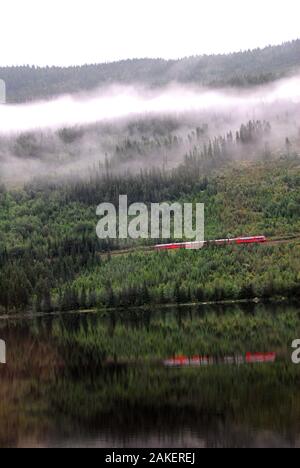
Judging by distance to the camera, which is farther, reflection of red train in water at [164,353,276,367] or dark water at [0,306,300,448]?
reflection of red train in water at [164,353,276,367]

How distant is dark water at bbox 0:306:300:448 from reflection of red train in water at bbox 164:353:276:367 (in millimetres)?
391

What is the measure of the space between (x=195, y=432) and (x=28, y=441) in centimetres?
923

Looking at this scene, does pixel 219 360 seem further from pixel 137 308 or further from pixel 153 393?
pixel 137 308

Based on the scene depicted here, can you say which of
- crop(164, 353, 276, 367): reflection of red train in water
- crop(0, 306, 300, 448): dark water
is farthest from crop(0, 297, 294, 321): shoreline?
crop(164, 353, 276, 367): reflection of red train in water

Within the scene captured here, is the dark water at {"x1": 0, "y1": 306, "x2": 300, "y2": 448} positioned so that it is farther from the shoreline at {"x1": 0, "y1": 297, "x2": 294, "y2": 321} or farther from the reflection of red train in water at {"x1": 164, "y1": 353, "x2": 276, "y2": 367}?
the shoreline at {"x1": 0, "y1": 297, "x2": 294, "y2": 321}

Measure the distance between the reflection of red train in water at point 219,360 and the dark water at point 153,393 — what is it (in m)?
0.39

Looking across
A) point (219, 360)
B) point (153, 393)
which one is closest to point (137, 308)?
point (219, 360)

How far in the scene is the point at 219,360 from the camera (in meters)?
70.2

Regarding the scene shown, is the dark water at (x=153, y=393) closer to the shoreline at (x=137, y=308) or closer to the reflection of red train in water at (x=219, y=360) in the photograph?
the reflection of red train in water at (x=219, y=360)

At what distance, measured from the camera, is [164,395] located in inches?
2208

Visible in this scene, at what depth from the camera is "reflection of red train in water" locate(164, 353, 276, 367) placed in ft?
224

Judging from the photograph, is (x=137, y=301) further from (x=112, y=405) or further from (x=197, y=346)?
(x=112, y=405)

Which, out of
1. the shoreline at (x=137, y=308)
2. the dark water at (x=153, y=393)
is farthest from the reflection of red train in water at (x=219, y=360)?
the shoreline at (x=137, y=308)
